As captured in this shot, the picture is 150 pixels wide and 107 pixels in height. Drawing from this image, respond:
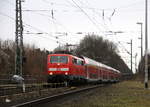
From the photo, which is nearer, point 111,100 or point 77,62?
point 111,100

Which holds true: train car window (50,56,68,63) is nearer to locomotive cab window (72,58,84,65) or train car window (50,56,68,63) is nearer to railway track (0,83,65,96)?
locomotive cab window (72,58,84,65)

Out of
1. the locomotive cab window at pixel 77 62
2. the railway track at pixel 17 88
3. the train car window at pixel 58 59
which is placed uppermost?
the train car window at pixel 58 59

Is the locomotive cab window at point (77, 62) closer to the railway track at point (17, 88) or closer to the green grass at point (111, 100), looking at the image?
the railway track at point (17, 88)

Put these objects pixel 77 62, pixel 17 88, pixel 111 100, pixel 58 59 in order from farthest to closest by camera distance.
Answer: pixel 77 62 → pixel 58 59 → pixel 17 88 → pixel 111 100

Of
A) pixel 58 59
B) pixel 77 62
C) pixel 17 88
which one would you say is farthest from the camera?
pixel 77 62

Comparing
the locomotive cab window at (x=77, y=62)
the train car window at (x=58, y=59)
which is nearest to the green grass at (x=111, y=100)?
the train car window at (x=58, y=59)

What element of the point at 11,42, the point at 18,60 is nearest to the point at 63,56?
the point at 18,60

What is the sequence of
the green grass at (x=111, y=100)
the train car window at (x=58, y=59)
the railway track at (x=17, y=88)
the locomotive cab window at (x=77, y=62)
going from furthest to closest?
the locomotive cab window at (x=77, y=62) → the train car window at (x=58, y=59) → the railway track at (x=17, y=88) → the green grass at (x=111, y=100)

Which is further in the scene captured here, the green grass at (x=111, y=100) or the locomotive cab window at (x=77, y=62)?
the locomotive cab window at (x=77, y=62)

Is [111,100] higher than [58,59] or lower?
lower

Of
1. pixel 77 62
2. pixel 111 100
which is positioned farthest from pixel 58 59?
pixel 111 100

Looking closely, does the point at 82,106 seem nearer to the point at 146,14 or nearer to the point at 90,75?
the point at 146,14

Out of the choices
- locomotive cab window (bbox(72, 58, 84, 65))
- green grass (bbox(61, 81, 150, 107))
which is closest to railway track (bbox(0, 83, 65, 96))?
locomotive cab window (bbox(72, 58, 84, 65))

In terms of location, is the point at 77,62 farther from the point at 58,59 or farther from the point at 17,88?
the point at 17,88
